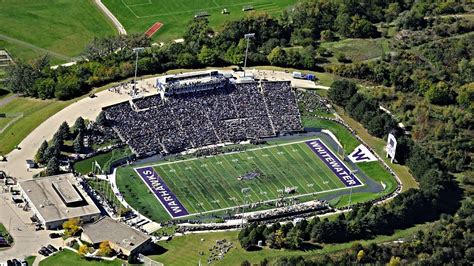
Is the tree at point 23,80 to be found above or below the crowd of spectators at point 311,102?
above

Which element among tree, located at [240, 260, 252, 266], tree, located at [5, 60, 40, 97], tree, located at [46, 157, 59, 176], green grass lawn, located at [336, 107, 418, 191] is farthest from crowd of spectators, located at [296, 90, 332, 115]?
tree, located at [240, 260, 252, 266]

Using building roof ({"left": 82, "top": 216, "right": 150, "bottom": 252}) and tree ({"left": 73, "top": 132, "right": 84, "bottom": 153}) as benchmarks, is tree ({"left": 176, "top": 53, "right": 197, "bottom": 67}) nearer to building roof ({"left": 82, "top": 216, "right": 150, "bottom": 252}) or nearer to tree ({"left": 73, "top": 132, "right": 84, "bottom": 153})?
tree ({"left": 73, "top": 132, "right": 84, "bottom": 153})

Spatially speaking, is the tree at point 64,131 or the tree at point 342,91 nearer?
the tree at point 64,131

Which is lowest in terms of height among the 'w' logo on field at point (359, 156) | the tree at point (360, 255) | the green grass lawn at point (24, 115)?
the tree at point (360, 255)

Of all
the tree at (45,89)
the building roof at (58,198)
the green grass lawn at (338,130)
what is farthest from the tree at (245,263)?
the tree at (45,89)

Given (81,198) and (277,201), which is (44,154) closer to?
(81,198)

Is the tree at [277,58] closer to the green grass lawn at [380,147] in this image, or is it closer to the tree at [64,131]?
the green grass lawn at [380,147]

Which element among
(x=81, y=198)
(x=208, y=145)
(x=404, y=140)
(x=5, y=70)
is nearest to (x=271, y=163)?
(x=208, y=145)
